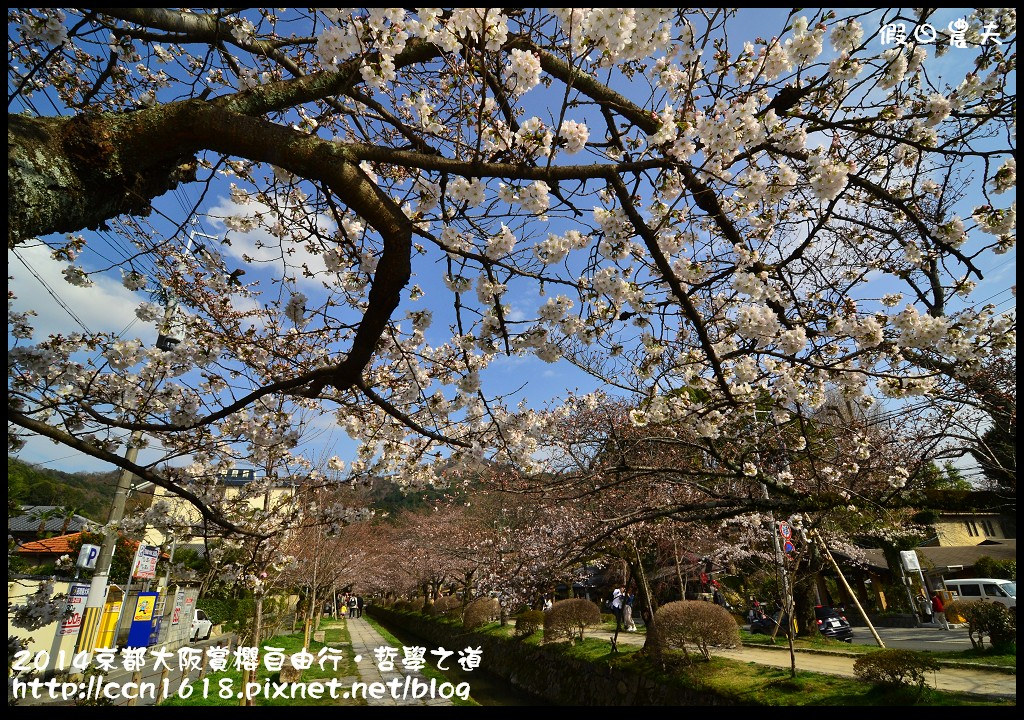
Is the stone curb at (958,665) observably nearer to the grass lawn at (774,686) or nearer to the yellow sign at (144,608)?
the grass lawn at (774,686)

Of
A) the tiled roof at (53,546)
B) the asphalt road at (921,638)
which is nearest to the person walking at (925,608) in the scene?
the asphalt road at (921,638)

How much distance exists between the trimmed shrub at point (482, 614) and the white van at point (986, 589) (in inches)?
548

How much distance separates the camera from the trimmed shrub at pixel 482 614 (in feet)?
58.0

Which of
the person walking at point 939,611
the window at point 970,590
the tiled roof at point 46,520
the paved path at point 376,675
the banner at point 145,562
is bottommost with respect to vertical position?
the paved path at point 376,675

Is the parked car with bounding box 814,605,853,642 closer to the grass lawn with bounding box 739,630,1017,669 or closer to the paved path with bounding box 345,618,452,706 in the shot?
the grass lawn with bounding box 739,630,1017,669

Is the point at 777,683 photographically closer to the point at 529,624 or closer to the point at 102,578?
the point at 529,624

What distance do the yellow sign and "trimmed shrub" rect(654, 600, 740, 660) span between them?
7.67 meters

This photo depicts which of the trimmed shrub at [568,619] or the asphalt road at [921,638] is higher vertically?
the trimmed shrub at [568,619]

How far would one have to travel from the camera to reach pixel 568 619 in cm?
1215

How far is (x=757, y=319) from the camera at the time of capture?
3725 mm

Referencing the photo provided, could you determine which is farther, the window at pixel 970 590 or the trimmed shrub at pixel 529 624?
the window at pixel 970 590

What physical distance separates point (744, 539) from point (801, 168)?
482 inches

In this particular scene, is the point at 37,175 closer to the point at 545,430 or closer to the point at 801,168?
the point at 801,168

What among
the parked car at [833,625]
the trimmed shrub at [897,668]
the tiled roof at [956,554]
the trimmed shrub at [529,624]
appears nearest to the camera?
the trimmed shrub at [897,668]
